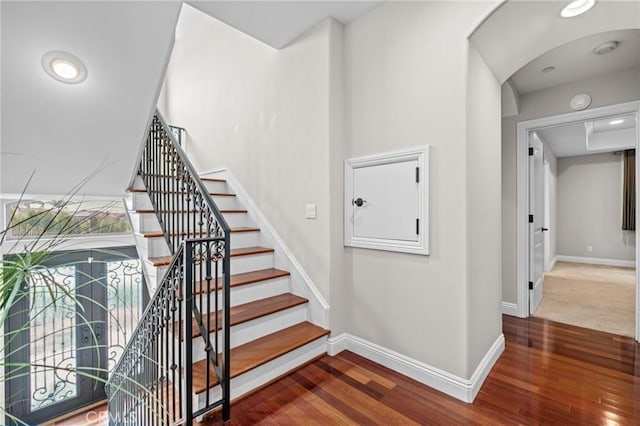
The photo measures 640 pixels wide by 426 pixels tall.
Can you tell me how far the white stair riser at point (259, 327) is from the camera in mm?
2090

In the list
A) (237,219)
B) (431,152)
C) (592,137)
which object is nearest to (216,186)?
(237,219)

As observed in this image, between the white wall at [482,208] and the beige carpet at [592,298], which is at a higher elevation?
the white wall at [482,208]

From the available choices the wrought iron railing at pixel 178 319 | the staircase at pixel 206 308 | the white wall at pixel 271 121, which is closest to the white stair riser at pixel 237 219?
the staircase at pixel 206 308

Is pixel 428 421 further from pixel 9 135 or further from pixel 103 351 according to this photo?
pixel 103 351

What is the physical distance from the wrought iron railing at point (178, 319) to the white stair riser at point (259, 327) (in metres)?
0.09

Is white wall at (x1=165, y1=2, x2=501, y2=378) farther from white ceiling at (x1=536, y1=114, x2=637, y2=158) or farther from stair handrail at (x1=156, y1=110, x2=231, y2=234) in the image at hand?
white ceiling at (x1=536, y1=114, x2=637, y2=158)

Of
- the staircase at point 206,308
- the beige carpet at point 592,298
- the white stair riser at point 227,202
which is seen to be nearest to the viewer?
the staircase at point 206,308

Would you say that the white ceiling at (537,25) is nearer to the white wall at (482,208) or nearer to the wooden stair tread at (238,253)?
the white wall at (482,208)

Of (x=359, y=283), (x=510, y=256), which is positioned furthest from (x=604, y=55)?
(x=359, y=283)

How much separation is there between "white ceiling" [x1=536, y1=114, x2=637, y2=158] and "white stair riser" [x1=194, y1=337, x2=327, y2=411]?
4.55m

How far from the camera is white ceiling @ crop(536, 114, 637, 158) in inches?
193

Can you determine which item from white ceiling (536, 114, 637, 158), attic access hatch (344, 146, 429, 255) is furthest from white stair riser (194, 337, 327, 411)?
white ceiling (536, 114, 637, 158)

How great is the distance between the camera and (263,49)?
326 centimetres

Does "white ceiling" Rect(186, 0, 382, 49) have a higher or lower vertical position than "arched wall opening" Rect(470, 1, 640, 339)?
higher
